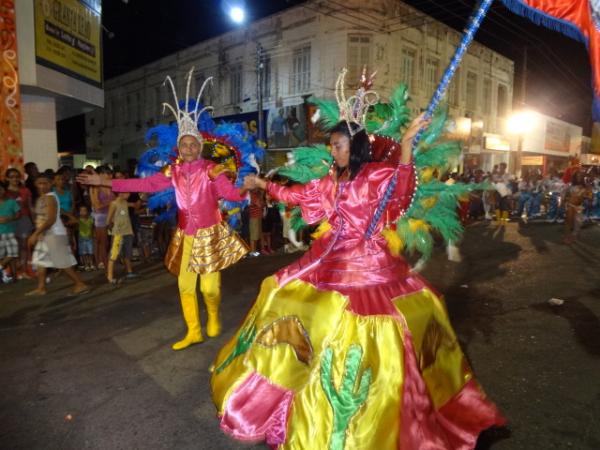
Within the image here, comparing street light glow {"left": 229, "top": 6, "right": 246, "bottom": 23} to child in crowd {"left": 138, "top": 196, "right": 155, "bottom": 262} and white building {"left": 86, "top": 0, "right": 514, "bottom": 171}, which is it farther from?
child in crowd {"left": 138, "top": 196, "right": 155, "bottom": 262}

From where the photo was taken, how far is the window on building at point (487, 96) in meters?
28.0

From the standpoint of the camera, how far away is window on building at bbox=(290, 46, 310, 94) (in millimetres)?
21531

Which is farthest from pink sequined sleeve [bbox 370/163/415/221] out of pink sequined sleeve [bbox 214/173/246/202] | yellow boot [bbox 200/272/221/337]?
yellow boot [bbox 200/272/221/337]

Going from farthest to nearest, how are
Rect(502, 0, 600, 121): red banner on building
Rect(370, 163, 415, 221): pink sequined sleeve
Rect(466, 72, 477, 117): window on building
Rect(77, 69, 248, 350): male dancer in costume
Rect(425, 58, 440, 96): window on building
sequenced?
Rect(466, 72, 477, 117): window on building, Rect(425, 58, 440, 96): window on building, Rect(77, 69, 248, 350): male dancer in costume, Rect(370, 163, 415, 221): pink sequined sleeve, Rect(502, 0, 600, 121): red banner on building

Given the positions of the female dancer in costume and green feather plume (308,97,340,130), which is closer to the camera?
the female dancer in costume

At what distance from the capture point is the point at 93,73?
12148 mm

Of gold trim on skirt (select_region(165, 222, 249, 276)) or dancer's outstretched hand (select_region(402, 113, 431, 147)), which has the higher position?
dancer's outstretched hand (select_region(402, 113, 431, 147))

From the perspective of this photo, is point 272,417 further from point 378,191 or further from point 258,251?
point 258,251

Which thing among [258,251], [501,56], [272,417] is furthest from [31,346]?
[501,56]

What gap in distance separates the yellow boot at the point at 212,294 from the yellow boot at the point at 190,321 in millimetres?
128

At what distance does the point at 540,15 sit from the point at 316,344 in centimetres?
193

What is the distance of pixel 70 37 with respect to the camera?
1091cm

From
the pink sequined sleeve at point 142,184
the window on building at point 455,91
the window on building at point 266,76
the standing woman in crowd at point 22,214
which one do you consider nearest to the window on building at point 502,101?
the window on building at point 455,91

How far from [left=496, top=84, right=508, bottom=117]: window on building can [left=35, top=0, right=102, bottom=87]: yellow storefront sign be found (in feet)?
82.4
